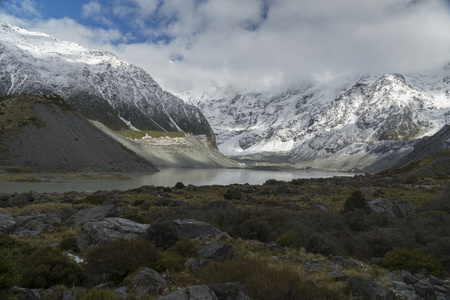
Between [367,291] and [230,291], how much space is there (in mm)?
3529

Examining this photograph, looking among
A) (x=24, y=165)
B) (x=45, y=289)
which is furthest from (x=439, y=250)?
(x=24, y=165)

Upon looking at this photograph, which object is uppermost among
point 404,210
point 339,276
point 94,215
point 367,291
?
point 404,210

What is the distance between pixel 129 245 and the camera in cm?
800

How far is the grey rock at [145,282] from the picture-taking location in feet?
19.9

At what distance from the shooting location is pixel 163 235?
10156mm

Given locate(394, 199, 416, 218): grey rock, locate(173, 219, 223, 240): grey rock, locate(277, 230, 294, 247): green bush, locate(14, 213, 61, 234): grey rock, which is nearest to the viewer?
locate(173, 219, 223, 240): grey rock

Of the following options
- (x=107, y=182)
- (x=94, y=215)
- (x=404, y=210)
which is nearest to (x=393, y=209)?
(x=404, y=210)

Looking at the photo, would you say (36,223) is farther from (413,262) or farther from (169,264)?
(413,262)

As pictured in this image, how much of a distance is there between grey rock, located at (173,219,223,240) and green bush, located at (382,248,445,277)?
6.25 m

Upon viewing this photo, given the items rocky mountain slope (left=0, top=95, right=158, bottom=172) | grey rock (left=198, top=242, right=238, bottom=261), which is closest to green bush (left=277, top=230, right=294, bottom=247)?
grey rock (left=198, top=242, right=238, bottom=261)

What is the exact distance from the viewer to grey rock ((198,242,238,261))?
830 cm

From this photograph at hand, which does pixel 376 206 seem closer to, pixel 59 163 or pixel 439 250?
pixel 439 250

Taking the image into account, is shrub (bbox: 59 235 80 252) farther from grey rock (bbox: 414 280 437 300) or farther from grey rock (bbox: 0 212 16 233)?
grey rock (bbox: 414 280 437 300)

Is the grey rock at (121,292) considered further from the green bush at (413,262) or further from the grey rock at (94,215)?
the grey rock at (94,215)
